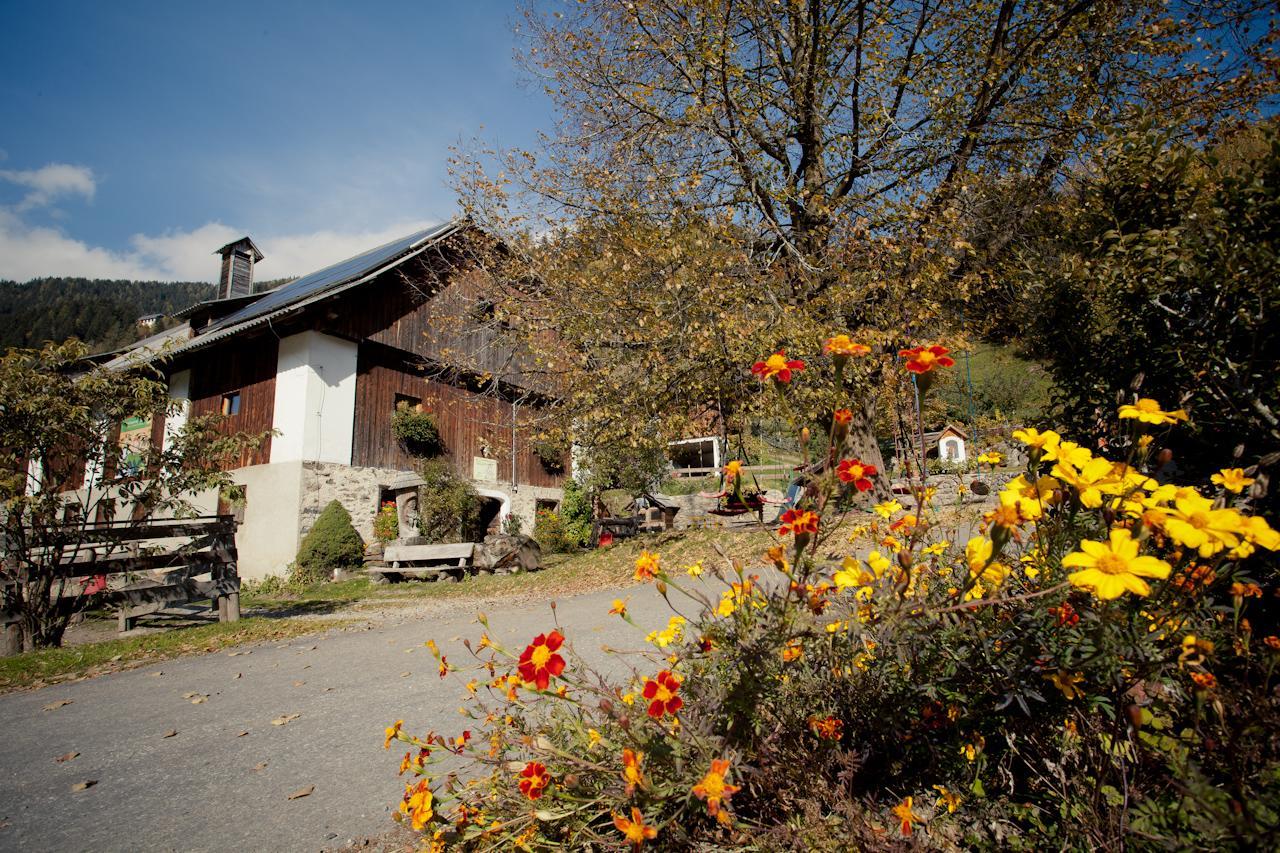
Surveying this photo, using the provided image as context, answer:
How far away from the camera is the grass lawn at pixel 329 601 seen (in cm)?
572

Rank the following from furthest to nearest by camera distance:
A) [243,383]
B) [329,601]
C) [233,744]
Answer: [243,383] → [329,601] → [233,744]

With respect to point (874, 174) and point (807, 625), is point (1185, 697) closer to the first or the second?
point (807, 625)

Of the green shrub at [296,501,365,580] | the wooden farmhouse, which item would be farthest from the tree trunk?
the green shrub at [296,501,365,580]

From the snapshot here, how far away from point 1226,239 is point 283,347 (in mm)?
15358

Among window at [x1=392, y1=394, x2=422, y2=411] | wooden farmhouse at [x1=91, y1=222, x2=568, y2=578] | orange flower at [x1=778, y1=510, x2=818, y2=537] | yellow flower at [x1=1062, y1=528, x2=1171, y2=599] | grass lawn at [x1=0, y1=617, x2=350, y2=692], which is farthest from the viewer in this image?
window at [x1=392, y1=394, x2=422, y2=411]

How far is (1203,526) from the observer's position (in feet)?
3.62

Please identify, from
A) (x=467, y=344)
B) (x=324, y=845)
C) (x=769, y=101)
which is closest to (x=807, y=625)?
(x=324, y=845)

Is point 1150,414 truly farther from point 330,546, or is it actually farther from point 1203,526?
point 330,546

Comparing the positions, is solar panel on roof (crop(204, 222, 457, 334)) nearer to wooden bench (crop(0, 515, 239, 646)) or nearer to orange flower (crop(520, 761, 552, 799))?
wooden bench (crop(0, 515, 239, 646))

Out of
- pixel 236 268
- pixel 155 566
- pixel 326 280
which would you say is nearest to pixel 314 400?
pixel 326 280

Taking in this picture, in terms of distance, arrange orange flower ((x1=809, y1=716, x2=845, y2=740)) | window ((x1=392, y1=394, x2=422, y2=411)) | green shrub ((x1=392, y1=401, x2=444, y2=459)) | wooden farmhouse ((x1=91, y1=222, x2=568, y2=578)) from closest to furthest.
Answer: orange flower ((x1=809, y1=716, x2=845, y2=740)) → wooden farmhouse ((x1=91, y1=222, x2=568, y2=578)) → green shrub ((x1=392, y1=401, x2=444, y2=459)) → window ((x1=392, y1=394, x2=422, y2=411))

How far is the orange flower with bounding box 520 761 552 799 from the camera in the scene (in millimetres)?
1370

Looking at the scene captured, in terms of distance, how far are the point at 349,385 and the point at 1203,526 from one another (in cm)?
1498

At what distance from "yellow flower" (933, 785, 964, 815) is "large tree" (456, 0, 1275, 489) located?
6.79 m
